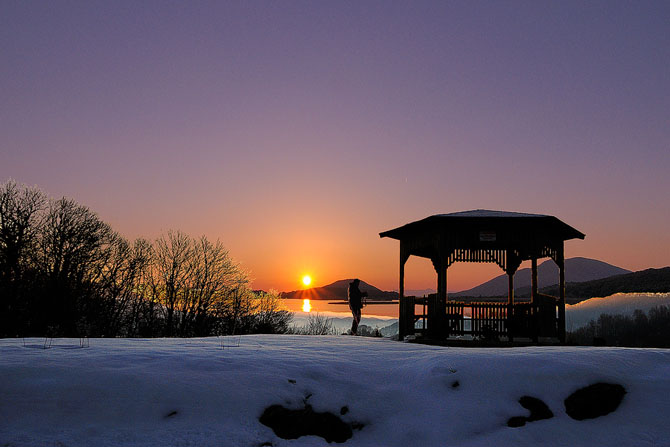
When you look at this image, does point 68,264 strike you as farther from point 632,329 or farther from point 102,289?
point 632,329

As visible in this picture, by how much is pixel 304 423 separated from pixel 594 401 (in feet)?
12.5

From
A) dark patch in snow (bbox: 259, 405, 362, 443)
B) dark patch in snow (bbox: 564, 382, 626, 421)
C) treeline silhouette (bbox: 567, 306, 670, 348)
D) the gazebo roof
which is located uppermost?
the gazebo roof

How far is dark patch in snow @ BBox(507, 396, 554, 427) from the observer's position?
6.56 metres

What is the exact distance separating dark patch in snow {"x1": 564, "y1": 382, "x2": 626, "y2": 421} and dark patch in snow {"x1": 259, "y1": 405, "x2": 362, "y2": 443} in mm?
2952

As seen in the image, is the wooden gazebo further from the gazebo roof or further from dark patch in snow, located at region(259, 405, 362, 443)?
dark patch in snow, located at region(259, 405, 362, 443)

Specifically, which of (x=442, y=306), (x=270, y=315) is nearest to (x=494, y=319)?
(x=442, y=306)

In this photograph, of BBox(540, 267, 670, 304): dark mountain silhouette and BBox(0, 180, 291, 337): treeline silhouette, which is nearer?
BBox(0, 180, 291, 337): treeline silhouette

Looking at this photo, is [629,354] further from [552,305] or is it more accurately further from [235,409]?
[552,305]

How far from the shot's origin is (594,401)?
699 centimetres

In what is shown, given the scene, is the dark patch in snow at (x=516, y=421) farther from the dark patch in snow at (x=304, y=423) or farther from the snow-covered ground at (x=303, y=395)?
the dark patch in snow at (x=304, y=423)

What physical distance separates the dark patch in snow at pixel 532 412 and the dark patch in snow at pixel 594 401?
29 centimetres

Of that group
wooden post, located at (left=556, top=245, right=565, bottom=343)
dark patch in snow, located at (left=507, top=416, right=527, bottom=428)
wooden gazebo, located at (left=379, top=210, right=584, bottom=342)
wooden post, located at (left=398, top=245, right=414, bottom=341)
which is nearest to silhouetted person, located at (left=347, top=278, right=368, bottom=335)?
wooden post, located at (left=398, top=245, right=414, bottom=341)

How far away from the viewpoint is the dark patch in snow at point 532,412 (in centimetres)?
656

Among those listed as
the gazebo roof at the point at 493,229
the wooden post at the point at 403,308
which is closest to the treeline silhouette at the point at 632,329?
the gazebo roof at the point at 493,229
